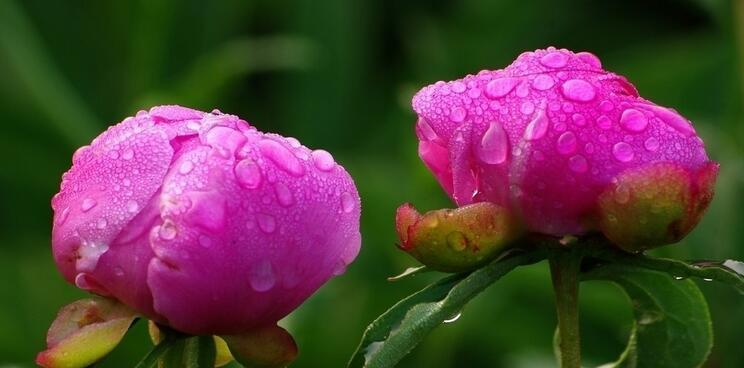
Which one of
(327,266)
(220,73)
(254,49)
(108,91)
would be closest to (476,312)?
(220,73)

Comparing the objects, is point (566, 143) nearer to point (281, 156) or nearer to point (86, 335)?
point (281, 156)

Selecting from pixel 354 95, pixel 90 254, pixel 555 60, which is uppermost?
pixel 555 60

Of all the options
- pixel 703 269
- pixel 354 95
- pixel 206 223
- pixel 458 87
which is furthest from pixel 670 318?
pixel 354 95

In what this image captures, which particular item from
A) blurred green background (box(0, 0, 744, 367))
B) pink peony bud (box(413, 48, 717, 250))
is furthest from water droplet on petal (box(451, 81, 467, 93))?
blurred green background (box(0, 0, 744, 367))

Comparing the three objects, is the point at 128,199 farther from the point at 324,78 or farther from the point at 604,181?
the point at 324,78

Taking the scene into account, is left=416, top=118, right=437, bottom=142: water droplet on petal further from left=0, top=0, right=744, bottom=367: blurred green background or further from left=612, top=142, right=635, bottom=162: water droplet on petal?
left=0, top=0, right=744, bottom=367: blurred green background

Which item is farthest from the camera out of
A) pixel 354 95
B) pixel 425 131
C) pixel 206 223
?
pixel 354 95

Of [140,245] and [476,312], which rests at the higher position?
[140,245]
